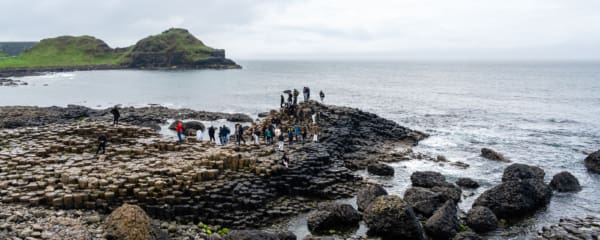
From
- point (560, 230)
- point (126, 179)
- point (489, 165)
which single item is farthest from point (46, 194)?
point (489, 165)

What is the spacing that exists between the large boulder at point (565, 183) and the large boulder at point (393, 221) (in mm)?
13750

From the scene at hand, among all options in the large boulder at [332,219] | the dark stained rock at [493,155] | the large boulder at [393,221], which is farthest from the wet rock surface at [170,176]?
the dark stained rock at [493,155]

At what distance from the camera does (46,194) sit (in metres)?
20.9

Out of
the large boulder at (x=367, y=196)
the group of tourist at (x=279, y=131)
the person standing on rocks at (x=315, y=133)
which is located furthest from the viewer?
the person standing on rocks at (x=315, y=133)

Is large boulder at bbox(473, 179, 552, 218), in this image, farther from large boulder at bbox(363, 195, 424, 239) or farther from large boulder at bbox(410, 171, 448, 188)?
large boulder at bbox(363, 195, 424, 239)

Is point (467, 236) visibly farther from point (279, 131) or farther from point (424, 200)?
point (279, 131)

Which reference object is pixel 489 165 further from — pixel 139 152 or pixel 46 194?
pixel 46 194

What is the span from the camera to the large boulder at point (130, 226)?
56.1 feet

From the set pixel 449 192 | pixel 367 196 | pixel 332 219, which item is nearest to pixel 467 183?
pixel 449 192

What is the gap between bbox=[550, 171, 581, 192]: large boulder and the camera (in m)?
29.1

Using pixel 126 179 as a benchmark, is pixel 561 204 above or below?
below

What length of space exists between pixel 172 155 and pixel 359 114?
26069 millimetres

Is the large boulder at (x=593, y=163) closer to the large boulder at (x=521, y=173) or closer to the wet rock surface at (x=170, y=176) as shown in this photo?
the large boulder at (x=521, y=173)

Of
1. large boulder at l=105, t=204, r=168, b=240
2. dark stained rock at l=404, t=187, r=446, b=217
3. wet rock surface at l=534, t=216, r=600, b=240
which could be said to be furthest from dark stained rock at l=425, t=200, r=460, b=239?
large boulder at l=105, t=204, r=168, b=240
